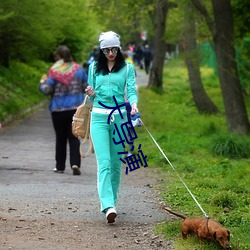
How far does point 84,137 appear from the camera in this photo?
27.0ft

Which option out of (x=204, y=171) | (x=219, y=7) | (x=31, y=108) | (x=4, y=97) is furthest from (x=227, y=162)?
(x=31, y=108)

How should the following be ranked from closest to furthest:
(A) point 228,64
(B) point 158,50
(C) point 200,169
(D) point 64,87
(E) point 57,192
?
1. (E) point 57,192
2. (D) point 64,87
3. (C) point 200,169
4. (A) point 228,64
5. (B) point 158,50

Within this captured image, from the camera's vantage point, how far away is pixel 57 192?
9406 mm

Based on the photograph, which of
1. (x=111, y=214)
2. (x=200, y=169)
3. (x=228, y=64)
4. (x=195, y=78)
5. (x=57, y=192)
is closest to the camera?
(x=111, y=214)

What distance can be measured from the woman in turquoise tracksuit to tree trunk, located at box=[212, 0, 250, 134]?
871 centimetres

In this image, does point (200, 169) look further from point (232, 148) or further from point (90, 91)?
point (90, 91)

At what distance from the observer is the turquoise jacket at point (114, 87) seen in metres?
7.70

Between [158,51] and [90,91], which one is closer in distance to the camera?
[90,91]

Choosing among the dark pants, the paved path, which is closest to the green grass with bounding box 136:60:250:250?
the paved path

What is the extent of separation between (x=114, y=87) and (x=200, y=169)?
Result: 429 centimetres

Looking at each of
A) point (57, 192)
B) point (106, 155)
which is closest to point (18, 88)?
point (57, 192)

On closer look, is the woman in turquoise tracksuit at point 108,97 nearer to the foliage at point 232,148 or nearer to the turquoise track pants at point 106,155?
the turquoise track pants at point 106,155

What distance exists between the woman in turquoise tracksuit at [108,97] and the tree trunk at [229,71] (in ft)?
28.6

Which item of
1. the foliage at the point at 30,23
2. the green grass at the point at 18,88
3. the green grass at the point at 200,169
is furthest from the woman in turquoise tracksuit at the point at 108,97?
the green grass at the point at 18,88
